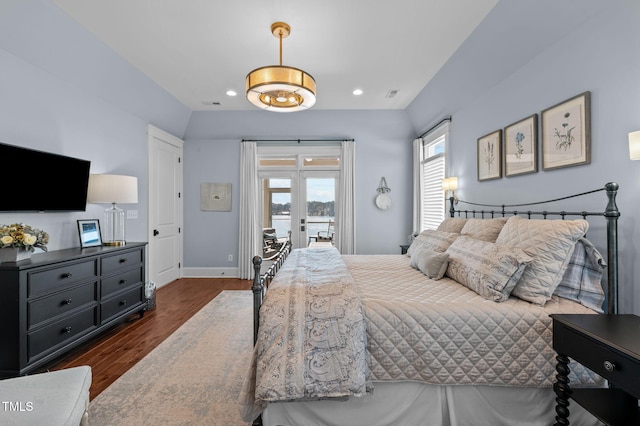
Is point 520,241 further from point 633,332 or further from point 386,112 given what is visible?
point 386,112

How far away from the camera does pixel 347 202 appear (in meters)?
5.48

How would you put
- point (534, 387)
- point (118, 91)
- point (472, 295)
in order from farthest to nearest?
point (118, 91), point (472, 295), point (534, 387)

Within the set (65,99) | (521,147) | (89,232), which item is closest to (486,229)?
(521,147)

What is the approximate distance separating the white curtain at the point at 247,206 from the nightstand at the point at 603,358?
4700 millimetres

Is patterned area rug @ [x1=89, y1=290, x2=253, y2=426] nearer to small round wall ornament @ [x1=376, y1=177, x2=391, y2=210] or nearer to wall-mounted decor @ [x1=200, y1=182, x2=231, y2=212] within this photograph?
wall-mounted decor @ [x1=200, y1=182, x2=231, y2=212]

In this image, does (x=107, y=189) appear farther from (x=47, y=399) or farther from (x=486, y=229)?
(x=486, y=229)

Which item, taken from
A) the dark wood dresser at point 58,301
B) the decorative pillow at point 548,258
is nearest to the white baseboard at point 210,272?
the dark wood dresser at point 58,301

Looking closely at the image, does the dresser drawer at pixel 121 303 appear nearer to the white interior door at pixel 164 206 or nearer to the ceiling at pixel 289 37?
the white interior door at pixel 164 206

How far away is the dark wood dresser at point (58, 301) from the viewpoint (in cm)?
212

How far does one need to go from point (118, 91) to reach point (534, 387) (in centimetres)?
489

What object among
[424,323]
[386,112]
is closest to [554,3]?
[424,323]

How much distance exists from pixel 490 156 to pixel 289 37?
2.45 metres

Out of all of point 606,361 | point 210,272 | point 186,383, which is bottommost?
point 186,383

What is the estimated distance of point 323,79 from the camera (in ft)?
13.2
